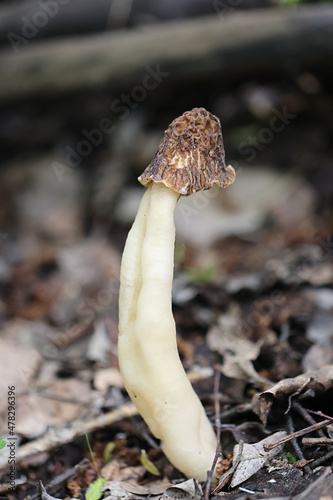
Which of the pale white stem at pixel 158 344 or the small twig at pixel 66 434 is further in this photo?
the small twig at pixel 66 434

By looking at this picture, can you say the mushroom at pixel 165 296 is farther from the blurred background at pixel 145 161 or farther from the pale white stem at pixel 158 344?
the blurred background at pixel 145 161

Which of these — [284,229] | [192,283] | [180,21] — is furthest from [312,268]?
[180,21]

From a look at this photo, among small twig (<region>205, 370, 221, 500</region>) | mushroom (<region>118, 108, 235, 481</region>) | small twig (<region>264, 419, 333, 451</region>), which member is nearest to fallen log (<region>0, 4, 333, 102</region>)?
mushroom (<region>118, 108, 235, 481</region>)

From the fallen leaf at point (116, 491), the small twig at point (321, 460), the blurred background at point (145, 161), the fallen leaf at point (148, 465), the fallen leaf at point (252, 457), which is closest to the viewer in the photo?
the small twig at point (321, 460)

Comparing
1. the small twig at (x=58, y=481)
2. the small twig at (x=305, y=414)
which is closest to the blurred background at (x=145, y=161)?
the small twig at (x=58, y=481)

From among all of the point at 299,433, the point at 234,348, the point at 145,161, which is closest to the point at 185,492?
the point at 299,433

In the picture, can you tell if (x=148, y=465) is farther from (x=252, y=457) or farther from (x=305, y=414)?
(x=305, y=414)

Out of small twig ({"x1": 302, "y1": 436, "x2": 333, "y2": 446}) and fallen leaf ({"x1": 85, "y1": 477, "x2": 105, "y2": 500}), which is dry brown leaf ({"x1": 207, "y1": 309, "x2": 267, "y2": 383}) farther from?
fallen leaf ({"x1": 85, "y1": 477, "x2": 105, "y2": 500})
